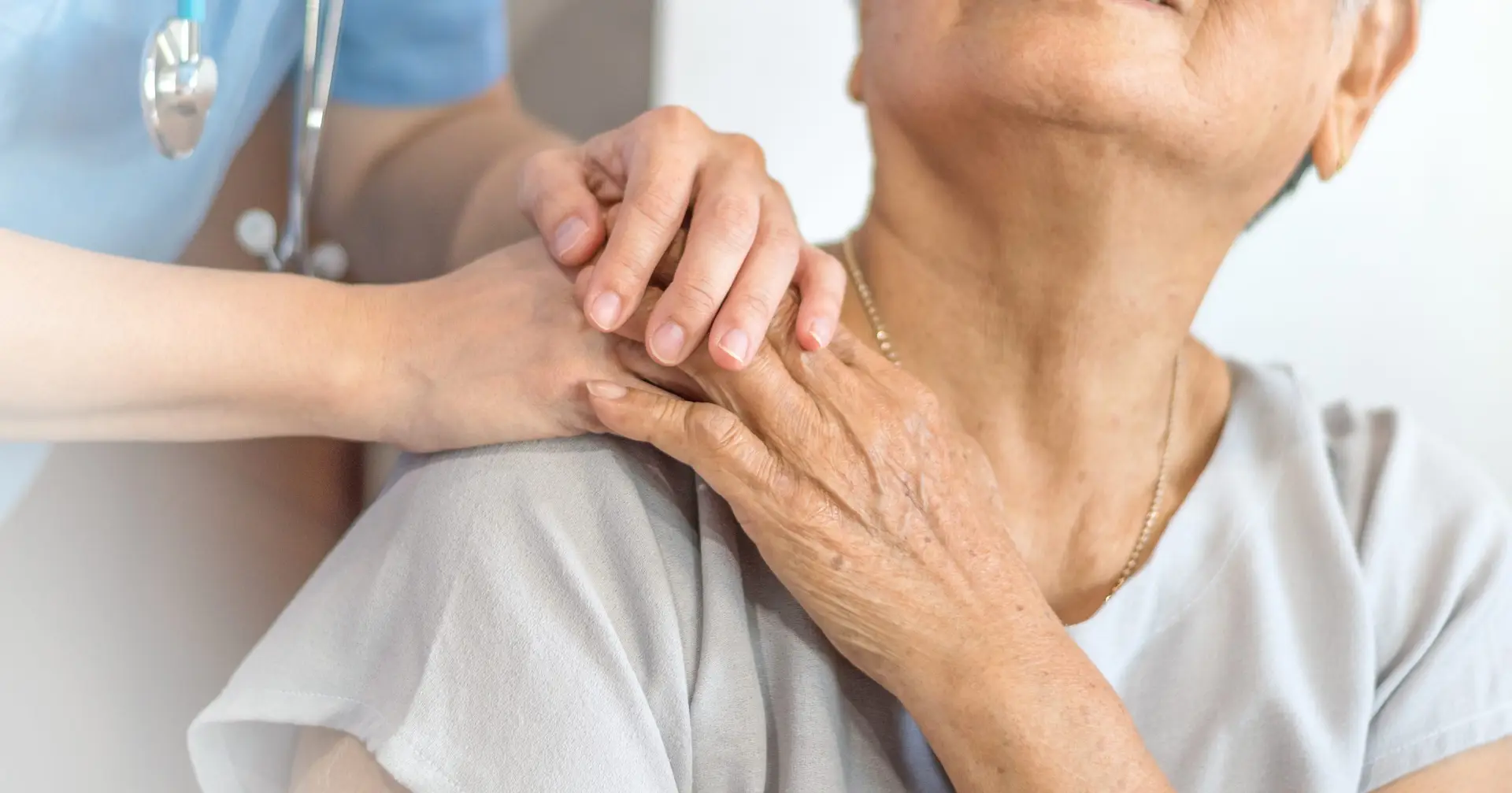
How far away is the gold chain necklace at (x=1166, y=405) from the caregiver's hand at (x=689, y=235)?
13cm

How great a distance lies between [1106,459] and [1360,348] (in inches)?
25.5

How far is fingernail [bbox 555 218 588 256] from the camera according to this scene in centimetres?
73

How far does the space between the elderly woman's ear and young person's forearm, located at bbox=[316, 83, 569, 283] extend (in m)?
0.63

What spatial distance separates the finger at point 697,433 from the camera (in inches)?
27.2

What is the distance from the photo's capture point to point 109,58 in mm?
699

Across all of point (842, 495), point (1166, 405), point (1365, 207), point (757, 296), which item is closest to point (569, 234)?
point (757, 296)

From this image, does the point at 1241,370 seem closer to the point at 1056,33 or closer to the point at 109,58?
the point at 1056,33

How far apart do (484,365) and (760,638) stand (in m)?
0.25

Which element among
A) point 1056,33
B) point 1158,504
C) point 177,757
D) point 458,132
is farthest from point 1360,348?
point 177,757

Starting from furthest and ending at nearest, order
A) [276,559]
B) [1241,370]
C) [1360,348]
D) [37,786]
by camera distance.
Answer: [1360,348] → [1241,370] → [276,559] → [37,786]

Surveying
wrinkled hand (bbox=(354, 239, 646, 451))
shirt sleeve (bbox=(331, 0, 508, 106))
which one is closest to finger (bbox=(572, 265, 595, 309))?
wrinkled hand (bbox=(354, 239, 646, 451))

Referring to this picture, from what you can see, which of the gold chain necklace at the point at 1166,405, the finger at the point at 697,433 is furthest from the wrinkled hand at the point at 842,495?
the gold chain necklace at the point at 1166,405

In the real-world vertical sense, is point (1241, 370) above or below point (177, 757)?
above

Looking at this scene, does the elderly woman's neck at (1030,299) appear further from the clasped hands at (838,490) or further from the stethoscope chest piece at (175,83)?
the stethoscope chest piece at (175,83)
